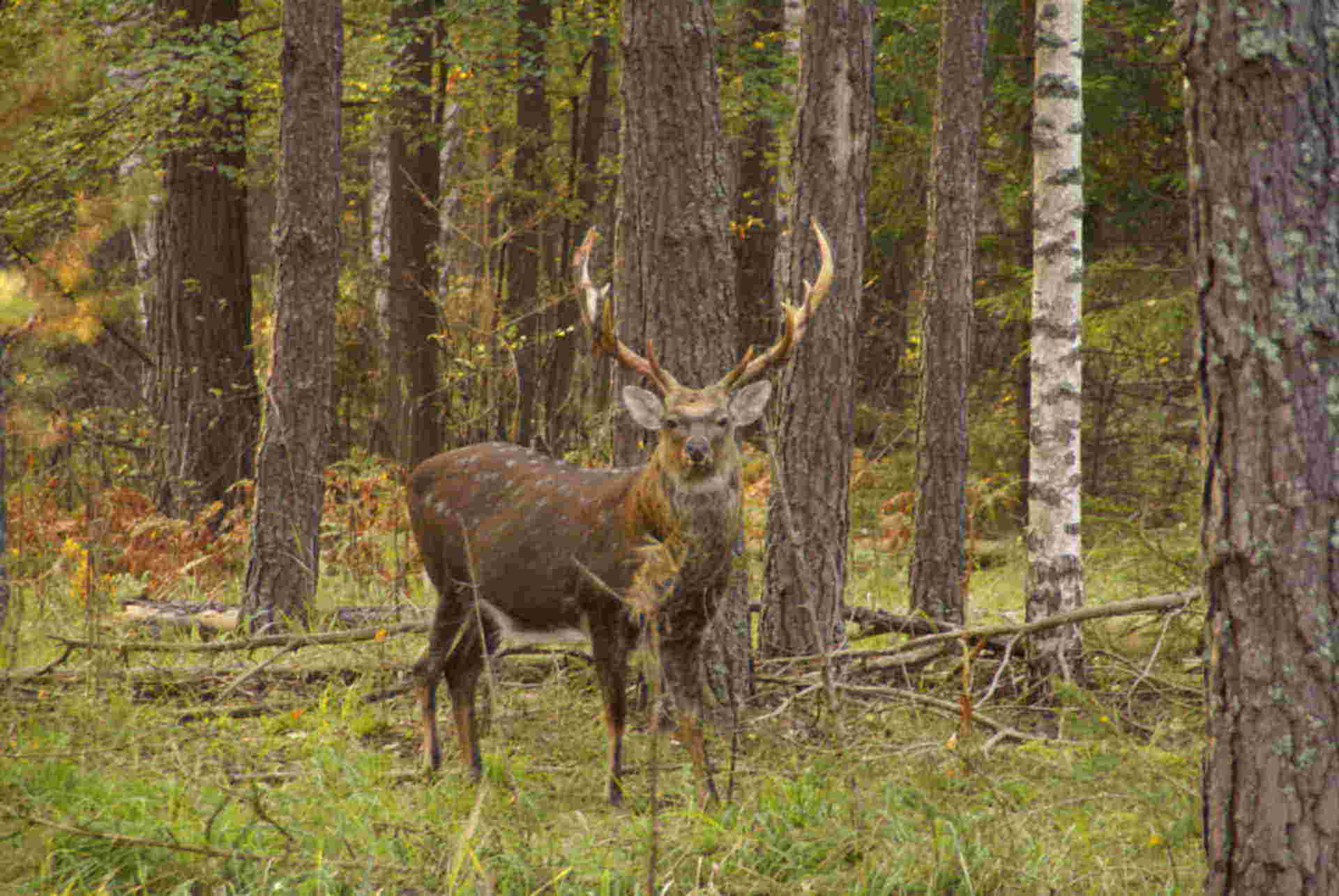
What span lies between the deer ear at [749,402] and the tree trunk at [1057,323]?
358 centimetres

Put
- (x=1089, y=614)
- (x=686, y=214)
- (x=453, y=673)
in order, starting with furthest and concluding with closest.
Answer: (x=686, y=214)
(x=1089, y=614)
(x=453, y=673)

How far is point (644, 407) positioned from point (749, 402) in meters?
0.46

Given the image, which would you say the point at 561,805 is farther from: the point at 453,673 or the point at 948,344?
the point at 948,344

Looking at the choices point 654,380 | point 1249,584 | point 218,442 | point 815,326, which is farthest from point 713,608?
point 218,442

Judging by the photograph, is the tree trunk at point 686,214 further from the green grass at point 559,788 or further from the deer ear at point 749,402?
Result: the deer ear at point 749,402

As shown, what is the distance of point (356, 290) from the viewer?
19953mm

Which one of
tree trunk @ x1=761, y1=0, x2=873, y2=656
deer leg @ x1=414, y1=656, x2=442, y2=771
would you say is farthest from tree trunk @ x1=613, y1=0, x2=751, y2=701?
deer leg @ x1=414, y1=656, x2=442, y2=771

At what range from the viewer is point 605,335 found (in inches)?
252

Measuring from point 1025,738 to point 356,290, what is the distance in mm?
15009

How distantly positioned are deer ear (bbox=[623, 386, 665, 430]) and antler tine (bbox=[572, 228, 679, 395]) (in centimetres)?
8

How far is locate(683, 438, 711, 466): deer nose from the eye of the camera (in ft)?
18.7

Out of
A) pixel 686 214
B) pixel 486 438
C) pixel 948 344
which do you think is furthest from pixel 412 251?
pixel 686 214

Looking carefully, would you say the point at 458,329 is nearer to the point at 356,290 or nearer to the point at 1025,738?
the point at 356,290

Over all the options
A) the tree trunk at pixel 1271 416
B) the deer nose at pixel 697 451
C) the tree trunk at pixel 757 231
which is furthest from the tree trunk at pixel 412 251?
the tree trunk at pixel 1271 416
